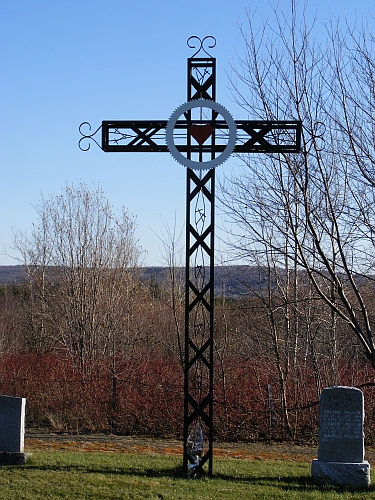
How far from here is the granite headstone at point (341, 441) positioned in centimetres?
829

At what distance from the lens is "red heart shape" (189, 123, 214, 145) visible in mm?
8336

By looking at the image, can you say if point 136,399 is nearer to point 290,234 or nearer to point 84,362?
point 84,362

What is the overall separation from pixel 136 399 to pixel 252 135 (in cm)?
923

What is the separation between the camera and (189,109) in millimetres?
8234

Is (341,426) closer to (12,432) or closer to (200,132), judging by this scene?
→ (200,132)

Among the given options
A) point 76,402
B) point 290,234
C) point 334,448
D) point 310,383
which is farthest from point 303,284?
point 334,448

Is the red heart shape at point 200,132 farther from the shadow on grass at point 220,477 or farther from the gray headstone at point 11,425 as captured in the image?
the gray headstone at point 11,425

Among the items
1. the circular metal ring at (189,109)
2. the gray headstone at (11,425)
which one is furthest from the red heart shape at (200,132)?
the gray headstone at (11,425)

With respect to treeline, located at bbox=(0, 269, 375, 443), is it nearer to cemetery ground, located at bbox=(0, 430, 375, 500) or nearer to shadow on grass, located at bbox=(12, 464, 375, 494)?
cemetery ground, located at bbox=(0, 430, 375, 500)

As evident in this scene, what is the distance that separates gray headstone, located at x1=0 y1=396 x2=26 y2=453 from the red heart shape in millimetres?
4650

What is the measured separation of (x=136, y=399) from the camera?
15727 millimetres

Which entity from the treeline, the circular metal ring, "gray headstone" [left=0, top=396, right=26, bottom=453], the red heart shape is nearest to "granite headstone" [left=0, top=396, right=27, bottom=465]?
"gray headstone" [left=0, top=396, right=26, bottom=453]

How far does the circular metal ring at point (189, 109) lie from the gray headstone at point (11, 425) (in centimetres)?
435

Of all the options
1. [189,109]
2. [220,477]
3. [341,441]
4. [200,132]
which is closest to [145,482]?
[220,477]
